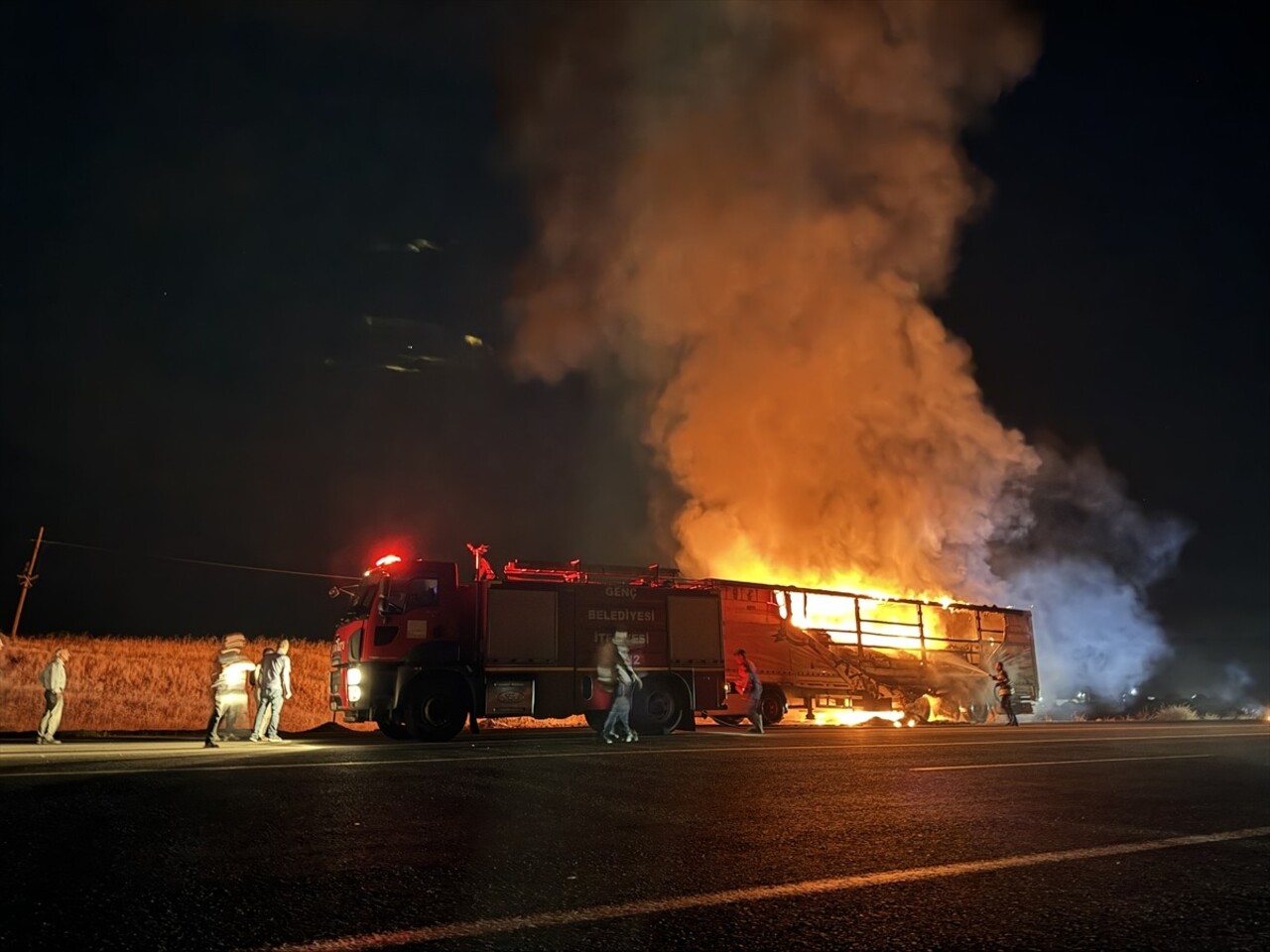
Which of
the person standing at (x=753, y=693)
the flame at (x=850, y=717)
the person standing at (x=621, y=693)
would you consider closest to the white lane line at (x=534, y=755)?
the person standing at (x=621, y=693)

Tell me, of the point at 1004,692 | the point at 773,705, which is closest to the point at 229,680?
the point at 773,705

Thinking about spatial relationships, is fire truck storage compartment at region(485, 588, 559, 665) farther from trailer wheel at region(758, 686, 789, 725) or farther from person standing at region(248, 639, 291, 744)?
trailer wheel at region(758, 686, 789, 725)

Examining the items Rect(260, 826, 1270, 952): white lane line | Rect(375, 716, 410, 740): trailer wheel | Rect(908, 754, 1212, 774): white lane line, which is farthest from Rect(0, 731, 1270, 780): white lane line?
Rect(260, 826, 1270, 952): white lane line

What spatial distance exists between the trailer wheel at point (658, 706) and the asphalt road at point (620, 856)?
22.0 feet

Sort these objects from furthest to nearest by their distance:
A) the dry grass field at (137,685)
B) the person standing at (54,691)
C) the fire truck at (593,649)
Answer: the dry grass field at (137,685) → the fire truck at (593,649) → the person standing at (54,691)

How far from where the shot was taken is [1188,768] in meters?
10.6

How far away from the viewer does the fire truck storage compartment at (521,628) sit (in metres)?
15.4

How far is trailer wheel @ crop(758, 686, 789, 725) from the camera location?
64.2 feet

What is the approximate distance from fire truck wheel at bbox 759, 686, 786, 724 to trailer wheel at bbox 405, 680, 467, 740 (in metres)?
7.64

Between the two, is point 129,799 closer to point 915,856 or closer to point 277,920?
point 277,920

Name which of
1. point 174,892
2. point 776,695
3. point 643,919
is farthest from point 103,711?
point 643,919

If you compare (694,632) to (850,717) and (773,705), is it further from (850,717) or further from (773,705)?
(850,717)

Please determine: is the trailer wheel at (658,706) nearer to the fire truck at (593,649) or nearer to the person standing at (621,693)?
the fire truck at (593,649)

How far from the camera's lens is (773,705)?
1969 cm
